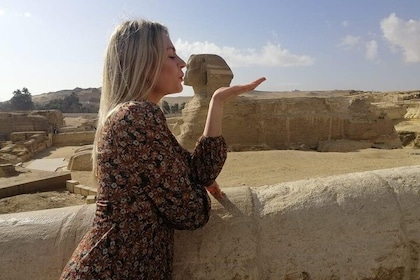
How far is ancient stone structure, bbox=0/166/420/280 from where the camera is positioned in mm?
1632

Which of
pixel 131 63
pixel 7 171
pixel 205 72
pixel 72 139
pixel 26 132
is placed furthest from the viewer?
pixel 72 139

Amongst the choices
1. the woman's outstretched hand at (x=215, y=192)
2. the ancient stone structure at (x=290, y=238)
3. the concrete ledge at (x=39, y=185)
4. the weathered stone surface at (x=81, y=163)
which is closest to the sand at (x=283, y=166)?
the concrete ledge at (x=39, y=185)

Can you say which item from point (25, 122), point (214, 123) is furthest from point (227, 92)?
point (25, 122)

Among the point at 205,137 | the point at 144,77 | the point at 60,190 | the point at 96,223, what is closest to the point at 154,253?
the point at 96,223

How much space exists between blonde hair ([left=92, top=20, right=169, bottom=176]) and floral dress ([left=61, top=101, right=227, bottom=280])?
11cm

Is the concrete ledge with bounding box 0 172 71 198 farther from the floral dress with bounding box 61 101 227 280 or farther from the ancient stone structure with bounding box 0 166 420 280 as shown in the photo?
the floral dress with bounding box 61 101 227 280

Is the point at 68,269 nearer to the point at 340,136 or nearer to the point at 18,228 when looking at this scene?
the point at 18,228

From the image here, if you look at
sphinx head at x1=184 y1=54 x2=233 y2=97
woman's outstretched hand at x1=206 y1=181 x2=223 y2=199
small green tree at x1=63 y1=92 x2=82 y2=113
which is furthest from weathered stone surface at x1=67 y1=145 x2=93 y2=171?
small green tree at x1=63 y1=92 x2=82 y2=113

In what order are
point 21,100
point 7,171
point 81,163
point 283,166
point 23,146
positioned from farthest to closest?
point 21,100, point 23,146, point 81,163, point 283,166, point 7,171

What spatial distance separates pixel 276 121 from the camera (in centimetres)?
1472

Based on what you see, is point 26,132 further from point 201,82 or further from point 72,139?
point 201,82

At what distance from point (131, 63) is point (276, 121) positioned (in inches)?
532

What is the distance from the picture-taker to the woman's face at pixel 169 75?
5.32 feet

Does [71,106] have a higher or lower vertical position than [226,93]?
lower
